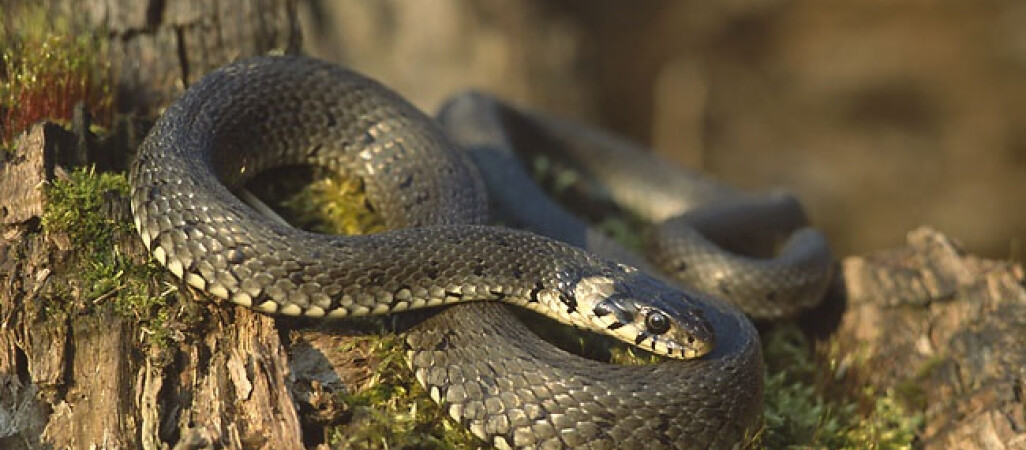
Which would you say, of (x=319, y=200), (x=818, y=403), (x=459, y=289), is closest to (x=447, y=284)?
(x=459, y=289)

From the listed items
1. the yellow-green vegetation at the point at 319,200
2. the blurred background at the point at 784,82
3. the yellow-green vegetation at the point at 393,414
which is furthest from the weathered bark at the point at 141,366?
the blurred background at the point at 784,82

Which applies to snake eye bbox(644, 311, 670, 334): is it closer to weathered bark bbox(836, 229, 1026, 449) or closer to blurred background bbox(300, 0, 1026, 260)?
weathered bark bbox(836, 229, 1026, 449)

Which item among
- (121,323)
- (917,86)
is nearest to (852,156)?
(917,86)

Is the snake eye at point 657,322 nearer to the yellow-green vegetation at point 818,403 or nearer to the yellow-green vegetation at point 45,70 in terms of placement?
the yellow-green vegetation at point 818,403

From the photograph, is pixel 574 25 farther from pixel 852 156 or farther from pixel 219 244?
pixel 219 244

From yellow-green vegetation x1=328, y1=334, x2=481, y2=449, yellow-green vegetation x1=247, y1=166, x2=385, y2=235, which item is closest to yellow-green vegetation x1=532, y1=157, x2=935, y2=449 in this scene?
yellow-green vegetation x1=328, y1=334, x2=481, y2=449

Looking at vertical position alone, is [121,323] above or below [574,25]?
below
